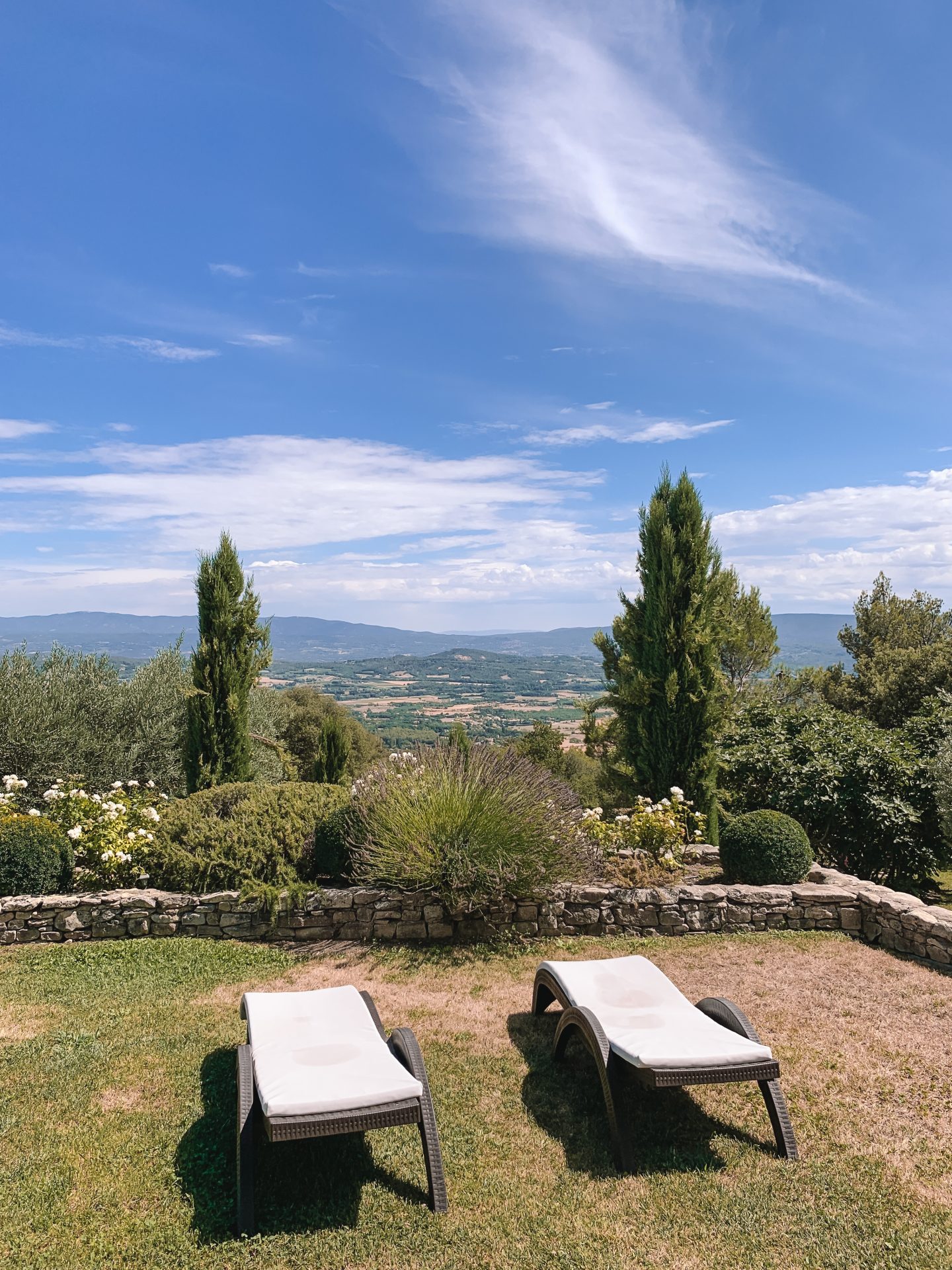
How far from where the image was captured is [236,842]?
255 inches

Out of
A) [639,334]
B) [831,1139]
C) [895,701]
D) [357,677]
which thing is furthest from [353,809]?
[357,677]

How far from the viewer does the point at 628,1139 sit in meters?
3.12

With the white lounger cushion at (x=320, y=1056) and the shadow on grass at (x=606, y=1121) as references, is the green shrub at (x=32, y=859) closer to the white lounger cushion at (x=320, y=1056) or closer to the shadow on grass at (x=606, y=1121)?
the white lounger cushion at (x=320, y=1056)

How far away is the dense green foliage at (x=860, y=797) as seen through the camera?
25.8 feet

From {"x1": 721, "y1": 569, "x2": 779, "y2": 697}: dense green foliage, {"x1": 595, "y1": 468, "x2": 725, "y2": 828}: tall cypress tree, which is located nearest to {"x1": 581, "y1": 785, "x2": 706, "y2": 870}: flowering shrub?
{"x1": 595, "y1": 468, "x2": 725, "y2": 828}: tall cypress tree

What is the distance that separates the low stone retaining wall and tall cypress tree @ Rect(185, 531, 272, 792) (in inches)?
160

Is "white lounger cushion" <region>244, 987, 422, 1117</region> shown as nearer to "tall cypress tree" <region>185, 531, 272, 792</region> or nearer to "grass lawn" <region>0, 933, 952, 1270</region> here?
"grass lawn" <region>0, 933, 952, 1270</region>

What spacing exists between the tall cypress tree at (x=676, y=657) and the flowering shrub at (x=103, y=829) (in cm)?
631

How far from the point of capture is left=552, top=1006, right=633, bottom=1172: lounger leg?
10.1ft

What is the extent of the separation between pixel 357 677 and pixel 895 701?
65667mm

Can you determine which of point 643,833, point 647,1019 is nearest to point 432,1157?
point 647,1019

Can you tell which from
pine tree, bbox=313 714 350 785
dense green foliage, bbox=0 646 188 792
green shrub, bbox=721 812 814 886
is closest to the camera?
green shrub, bbox=721 812 814 886

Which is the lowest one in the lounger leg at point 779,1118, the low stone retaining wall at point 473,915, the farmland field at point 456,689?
the farmland field at point 456,689

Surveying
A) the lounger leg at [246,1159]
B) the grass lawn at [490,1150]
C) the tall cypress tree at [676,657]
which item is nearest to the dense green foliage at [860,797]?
the tall cypress tree at [676,657]
